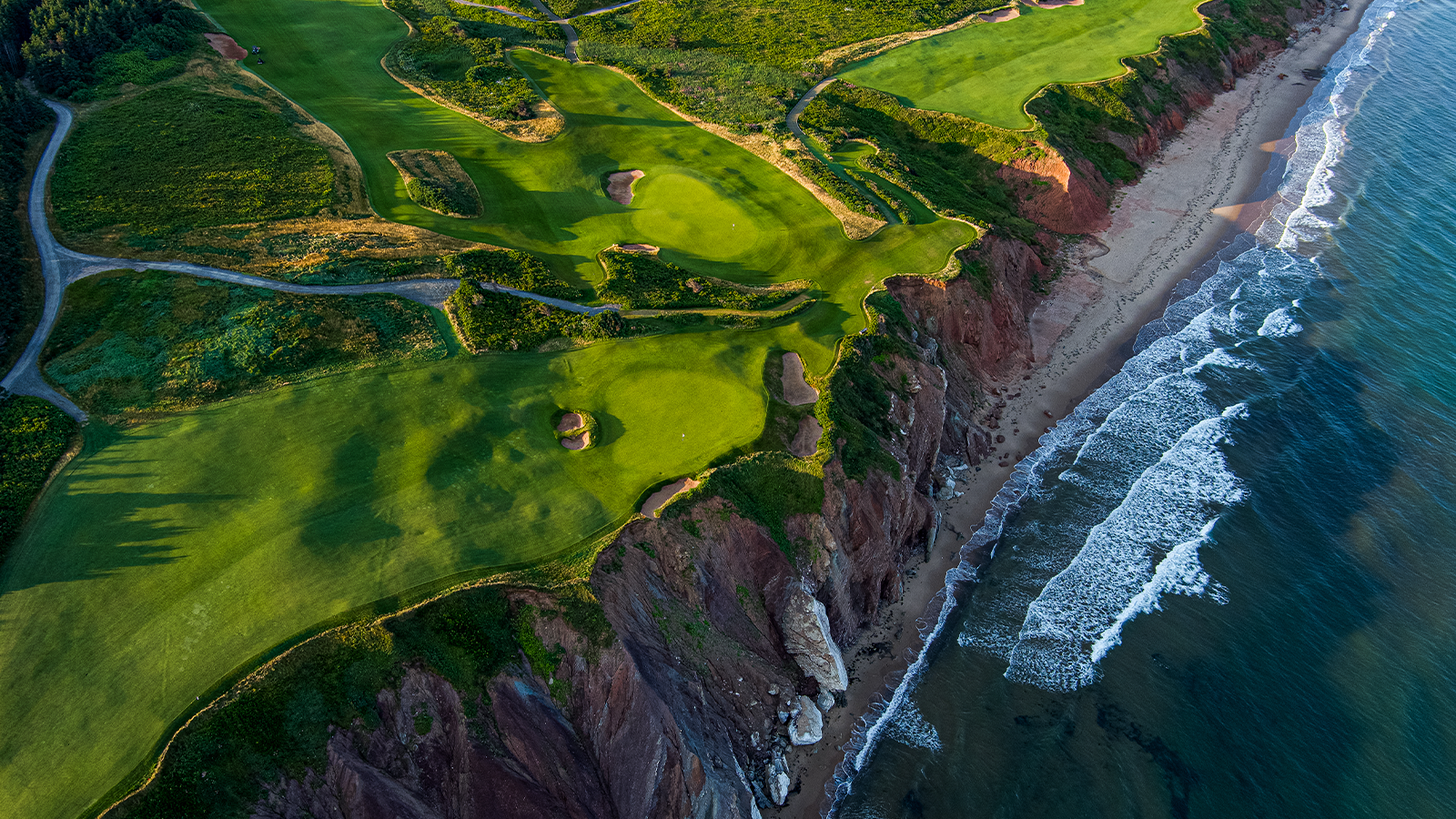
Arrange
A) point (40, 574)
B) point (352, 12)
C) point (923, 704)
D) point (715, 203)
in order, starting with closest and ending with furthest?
point (40, 574) → point (923, 704) → point (715, 203) → point (352, 12)

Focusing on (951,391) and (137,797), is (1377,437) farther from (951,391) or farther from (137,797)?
(137,797)

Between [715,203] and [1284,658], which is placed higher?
[715,203]

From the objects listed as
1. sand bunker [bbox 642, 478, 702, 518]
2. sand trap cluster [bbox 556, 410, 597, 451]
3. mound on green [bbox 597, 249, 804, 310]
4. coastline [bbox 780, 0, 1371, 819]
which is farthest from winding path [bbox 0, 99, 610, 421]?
coastline [bbox 780, 0, 1371, 819]

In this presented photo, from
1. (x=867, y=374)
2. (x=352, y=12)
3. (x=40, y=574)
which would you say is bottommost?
(x=867, y=374)

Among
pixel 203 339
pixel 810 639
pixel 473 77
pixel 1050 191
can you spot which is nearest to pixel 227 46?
pixel 473 77

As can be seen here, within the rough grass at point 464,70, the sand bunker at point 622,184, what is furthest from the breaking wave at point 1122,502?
the rough grass at point 464,70

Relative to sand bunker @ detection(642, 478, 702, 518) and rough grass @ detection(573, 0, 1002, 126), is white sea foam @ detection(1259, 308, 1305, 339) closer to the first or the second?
rough grass @ detection(573, 0, 1002, 126)

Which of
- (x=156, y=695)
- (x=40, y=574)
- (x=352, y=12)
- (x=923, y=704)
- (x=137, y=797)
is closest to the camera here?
(x=137, y=797)

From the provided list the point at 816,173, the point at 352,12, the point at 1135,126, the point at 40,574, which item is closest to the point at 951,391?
the point at 816,173
